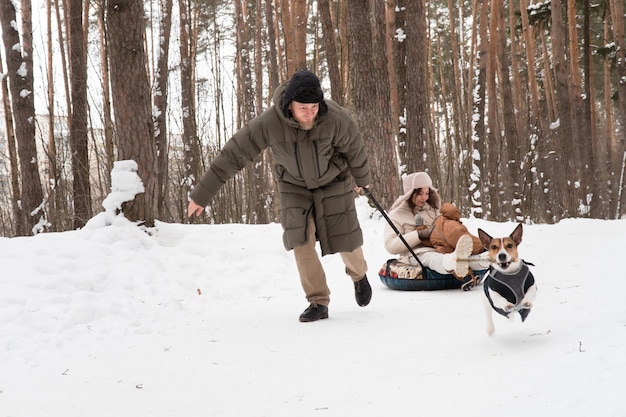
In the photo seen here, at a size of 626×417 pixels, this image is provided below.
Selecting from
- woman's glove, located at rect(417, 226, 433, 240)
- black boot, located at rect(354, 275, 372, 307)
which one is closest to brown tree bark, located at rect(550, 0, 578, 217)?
woman's glove, located at rect(417, 226, 433, 240)

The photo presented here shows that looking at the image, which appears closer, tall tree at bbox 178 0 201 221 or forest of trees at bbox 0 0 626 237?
forest of trees at bbox 0 0 626 237

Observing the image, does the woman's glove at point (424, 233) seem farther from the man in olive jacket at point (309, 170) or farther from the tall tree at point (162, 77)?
the tall tree at point (162, 77)

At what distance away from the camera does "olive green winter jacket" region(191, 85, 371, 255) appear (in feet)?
13.1

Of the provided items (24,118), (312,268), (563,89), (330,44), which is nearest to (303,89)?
(312,268)

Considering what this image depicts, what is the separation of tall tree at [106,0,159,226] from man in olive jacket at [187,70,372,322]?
7.80 ft

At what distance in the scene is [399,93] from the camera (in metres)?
11.1

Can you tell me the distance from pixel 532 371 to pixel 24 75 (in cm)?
995

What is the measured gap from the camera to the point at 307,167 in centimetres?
405

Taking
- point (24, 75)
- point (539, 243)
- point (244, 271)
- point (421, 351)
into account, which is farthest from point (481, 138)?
point (421, 351)

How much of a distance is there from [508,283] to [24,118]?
9.29 meters

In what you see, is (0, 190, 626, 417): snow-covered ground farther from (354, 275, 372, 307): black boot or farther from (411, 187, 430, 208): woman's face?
(411, 187, 430, 208): woman's face

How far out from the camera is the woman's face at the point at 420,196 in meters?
5.94

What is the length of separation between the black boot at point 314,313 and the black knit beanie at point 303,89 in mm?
1634

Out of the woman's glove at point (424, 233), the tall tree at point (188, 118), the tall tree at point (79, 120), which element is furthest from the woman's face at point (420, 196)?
the tall tree at point (188, 118)
